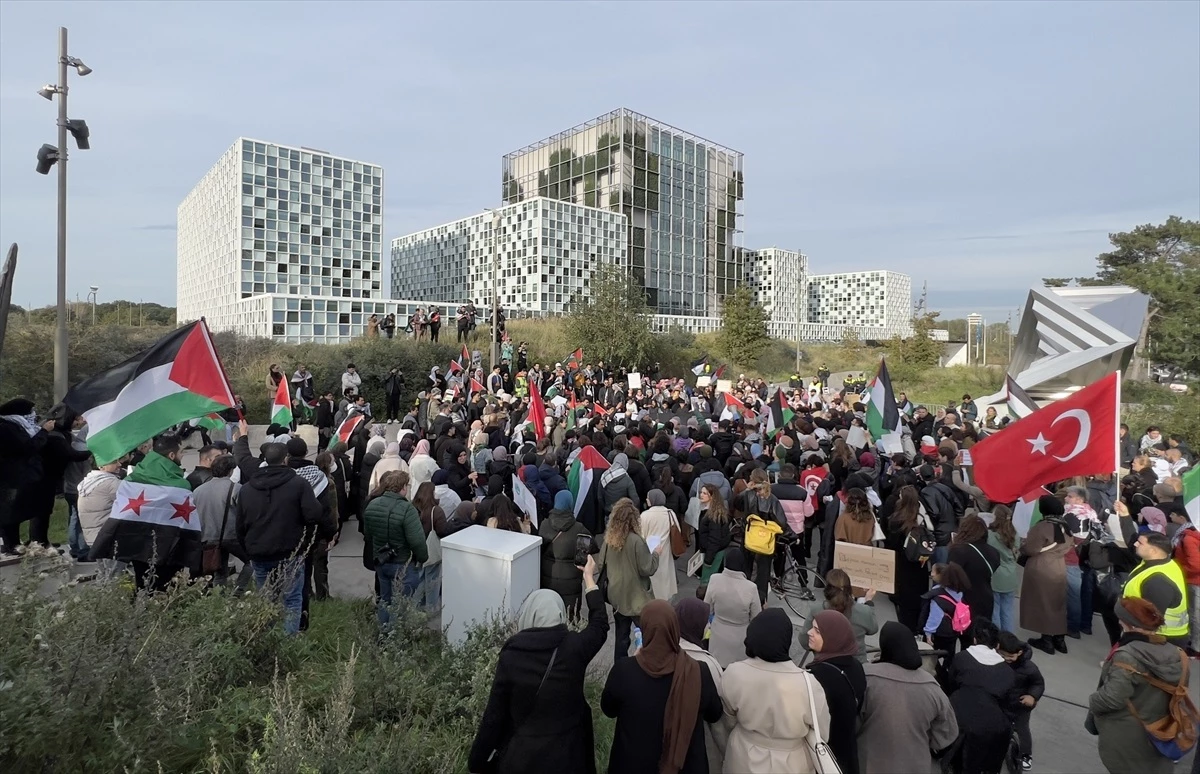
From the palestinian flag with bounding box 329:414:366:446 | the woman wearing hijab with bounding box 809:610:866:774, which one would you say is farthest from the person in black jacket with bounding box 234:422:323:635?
the palestinian flag with bounding box 329:414:366:446

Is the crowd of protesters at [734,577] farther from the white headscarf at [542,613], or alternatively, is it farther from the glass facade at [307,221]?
the glass facade at [307,221]

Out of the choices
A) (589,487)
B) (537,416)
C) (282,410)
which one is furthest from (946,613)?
(282,410)

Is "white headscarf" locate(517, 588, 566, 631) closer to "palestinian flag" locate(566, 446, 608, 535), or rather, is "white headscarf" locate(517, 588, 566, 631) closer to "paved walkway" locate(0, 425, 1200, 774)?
"paved walkway" locate(0, 425, 1200, 774)

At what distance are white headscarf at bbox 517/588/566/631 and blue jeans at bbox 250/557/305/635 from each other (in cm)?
279

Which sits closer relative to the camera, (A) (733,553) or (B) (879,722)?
(B) (879,722)

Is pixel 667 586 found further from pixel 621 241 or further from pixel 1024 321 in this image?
pixel 621 241

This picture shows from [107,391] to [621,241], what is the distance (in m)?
63.2

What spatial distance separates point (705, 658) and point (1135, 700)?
2.87m

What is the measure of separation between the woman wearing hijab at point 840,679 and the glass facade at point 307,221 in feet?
179

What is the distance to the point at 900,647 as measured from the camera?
360cm

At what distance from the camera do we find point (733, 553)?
17.5 feet

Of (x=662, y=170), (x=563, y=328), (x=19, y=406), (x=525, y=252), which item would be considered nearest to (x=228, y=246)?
(x=525, y=252)

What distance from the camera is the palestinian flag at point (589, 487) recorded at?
866 cm

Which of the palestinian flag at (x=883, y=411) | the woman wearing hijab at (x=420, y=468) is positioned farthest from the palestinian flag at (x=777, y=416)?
the woman wearing hijab at (x=420, y=468)
